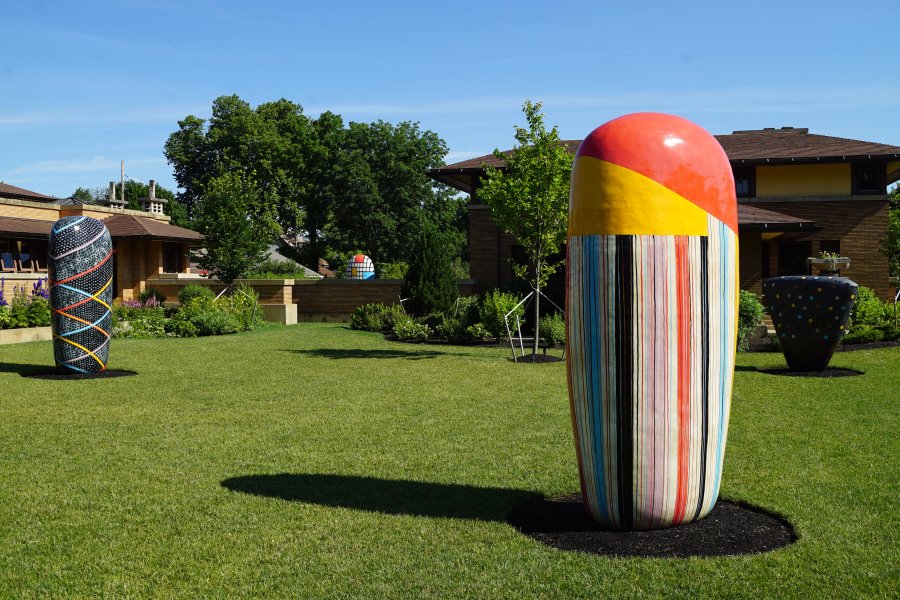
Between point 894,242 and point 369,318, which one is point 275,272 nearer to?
point 369,318

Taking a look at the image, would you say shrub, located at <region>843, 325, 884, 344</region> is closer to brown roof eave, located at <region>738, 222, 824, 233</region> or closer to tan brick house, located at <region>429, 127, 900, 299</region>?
brown roof eave, located at <region>738, 222, 824, 233</region>

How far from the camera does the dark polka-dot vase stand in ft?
43.3

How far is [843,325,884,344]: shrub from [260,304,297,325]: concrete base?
675 inches

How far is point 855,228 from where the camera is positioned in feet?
90.1

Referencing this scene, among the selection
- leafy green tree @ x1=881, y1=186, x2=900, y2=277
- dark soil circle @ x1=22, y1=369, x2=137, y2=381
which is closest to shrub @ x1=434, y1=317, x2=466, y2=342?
dark soil circle @ x1=22, y1=369, x2=137, y2=381

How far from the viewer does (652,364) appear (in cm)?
481

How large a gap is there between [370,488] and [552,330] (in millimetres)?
13381

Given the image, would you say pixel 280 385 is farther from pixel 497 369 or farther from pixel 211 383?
pixel 497 369

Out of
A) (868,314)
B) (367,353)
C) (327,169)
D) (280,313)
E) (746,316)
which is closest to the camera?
(367,353)

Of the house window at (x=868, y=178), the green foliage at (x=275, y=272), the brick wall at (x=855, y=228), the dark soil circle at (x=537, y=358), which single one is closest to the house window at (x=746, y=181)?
the brick wall at (x=855, y=228)

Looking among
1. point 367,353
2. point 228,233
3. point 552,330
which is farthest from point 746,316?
point 228,233

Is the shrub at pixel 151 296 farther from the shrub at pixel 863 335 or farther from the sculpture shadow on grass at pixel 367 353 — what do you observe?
the shrub at pixel 863 335

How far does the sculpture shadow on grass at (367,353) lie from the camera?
16.8 meters

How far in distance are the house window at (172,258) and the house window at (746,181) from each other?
85.3 ft
